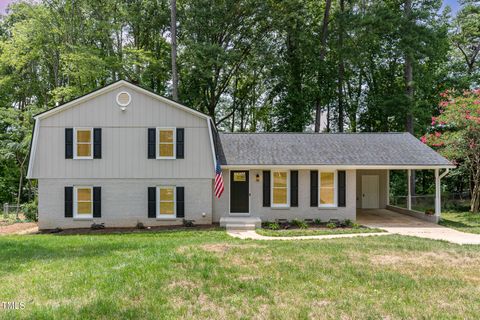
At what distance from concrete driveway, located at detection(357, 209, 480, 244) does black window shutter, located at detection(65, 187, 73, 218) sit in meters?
12.5

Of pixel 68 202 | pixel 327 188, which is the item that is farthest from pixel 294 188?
pixel 68 202

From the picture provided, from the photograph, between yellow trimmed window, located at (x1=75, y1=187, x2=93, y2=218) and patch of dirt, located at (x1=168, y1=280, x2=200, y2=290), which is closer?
patch of dirt, located at (x1=168, y1=280, x2=200, y2=290)

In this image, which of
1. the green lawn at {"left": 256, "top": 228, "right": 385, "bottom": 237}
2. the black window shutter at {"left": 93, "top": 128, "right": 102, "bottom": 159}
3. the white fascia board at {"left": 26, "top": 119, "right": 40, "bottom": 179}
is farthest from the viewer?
the black window shutter at {"left": 93, "top": 128, "right": 102, "bottom": 159}

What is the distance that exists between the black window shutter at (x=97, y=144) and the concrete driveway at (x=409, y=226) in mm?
11758

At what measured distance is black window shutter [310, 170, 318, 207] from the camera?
47.9 feet

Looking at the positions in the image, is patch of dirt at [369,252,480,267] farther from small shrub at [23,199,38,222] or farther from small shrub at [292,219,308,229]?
small shrub at [23,199,38,222]

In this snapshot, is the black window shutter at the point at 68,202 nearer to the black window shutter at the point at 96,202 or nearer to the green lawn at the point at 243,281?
the black window shutter at the point at 96,202

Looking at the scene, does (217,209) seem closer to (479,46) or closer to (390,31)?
(390,31)

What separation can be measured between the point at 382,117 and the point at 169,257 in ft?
78.7

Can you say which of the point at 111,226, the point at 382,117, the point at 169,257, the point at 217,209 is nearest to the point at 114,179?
the point at 111,226

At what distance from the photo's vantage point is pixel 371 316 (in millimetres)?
4746

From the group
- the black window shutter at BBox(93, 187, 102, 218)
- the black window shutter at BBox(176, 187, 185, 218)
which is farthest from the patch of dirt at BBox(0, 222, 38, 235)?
the black window shutter at BBox(176, 187, 185, 218)

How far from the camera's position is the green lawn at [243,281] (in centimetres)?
491

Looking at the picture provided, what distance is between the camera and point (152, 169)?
14.1 m
